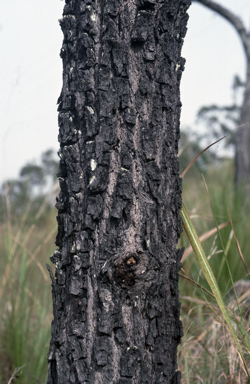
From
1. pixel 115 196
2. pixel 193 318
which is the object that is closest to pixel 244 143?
pixel 193 318

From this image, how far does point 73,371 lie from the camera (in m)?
0.67

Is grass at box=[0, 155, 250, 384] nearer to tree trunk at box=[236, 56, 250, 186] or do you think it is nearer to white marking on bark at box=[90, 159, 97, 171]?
white marking on bark at box=[90, 159, 97, 171]

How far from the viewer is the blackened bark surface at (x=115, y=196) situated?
26.3 inches

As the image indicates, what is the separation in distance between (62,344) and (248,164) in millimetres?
4563

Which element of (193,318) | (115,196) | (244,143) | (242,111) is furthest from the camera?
(244,143)

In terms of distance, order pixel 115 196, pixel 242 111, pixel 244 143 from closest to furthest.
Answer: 1. pixel 115 196
2. pixel 242 111
3. pixel 244 143

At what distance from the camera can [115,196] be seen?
2.22 feet

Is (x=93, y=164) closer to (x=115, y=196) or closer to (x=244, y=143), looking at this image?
(x=115, y=196)

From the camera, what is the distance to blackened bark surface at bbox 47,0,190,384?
668 millimetres

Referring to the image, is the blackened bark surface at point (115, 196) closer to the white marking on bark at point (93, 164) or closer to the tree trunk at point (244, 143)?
the white marking on bark at point (93, 164)

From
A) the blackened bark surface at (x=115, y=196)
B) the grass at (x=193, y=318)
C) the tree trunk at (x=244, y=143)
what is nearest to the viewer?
the blackened bark surface at (x=115, y=196)

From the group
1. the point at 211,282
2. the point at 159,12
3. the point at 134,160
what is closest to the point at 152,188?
the point at 134,160

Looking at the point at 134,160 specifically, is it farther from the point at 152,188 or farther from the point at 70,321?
the point at 70,321

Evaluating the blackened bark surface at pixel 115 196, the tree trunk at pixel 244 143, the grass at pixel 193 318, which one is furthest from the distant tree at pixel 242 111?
the blackened bark surface at pixel 115 196
